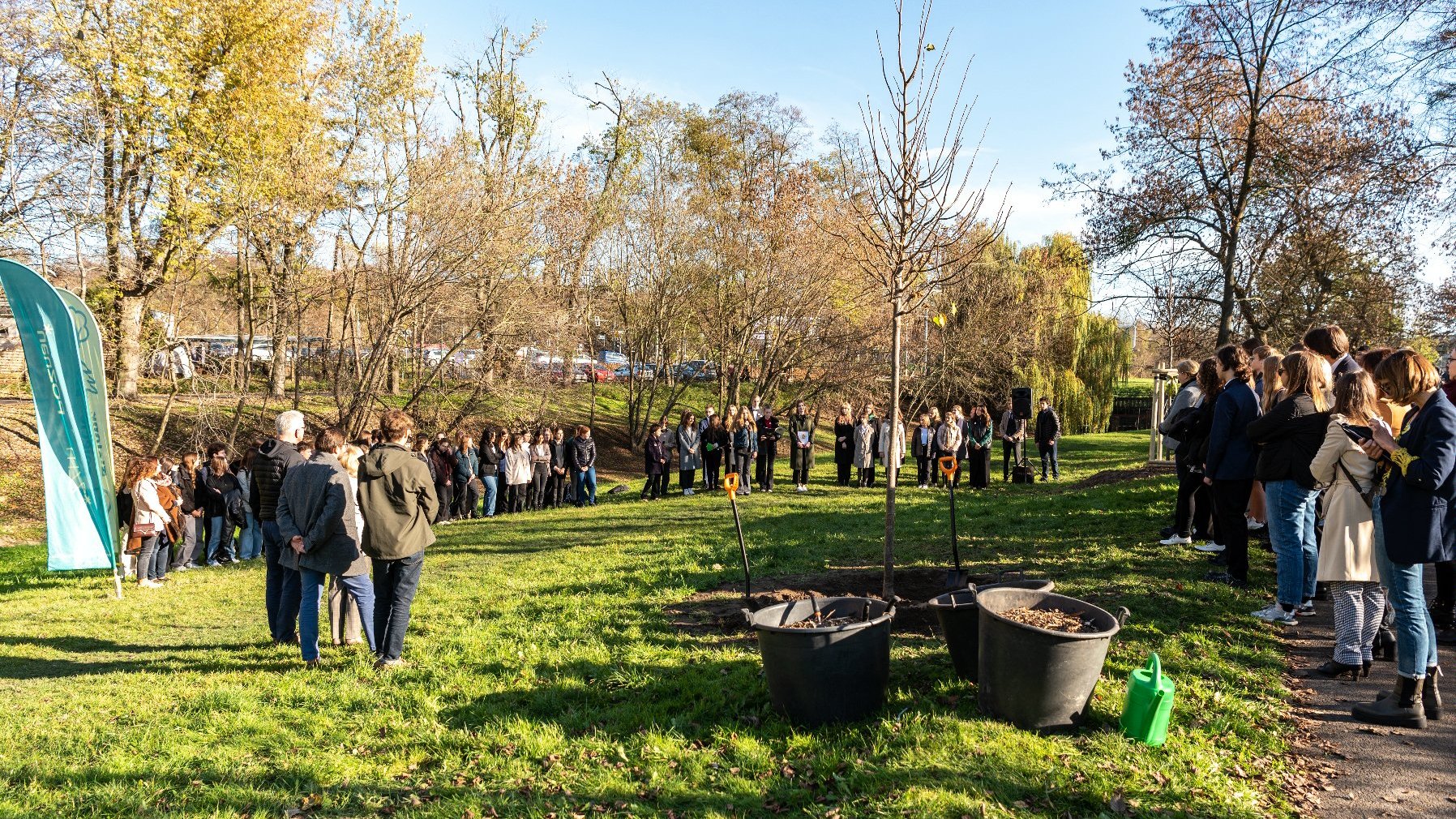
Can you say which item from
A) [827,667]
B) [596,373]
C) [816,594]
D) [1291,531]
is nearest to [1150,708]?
Result: [827,667]

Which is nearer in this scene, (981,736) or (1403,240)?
(981,736)

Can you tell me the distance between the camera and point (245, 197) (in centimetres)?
1591

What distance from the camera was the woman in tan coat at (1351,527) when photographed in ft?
15.9

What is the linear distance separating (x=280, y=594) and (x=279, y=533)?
70 cm

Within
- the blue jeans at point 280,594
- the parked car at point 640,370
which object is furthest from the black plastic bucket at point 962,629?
the parked car at point 640,370

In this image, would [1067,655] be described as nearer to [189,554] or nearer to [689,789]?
[689,789]

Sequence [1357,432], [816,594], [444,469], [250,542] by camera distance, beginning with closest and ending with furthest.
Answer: [1357,432], [816,594], [250,542], [444,469]

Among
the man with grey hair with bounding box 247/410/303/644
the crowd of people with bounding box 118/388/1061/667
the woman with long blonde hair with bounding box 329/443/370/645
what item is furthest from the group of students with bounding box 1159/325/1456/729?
the man with grey hair with bounding box 247/410/303/644

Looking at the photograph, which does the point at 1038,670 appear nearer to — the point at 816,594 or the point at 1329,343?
the point at 816,594

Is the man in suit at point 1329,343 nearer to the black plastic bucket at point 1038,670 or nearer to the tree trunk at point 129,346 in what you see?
the black plastic bucket at point 1038,670

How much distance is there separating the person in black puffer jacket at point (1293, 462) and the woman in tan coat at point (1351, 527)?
3.02ft

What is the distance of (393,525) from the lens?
236 inches

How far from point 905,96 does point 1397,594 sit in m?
4.53

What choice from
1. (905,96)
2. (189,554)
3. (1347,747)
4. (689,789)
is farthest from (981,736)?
(189,554)
